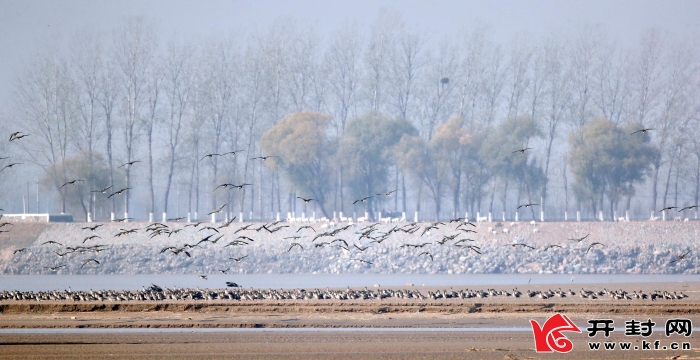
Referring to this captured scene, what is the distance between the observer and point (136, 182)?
325 feet

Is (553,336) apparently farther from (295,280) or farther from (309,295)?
(295,280)

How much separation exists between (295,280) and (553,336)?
3159 centimetres

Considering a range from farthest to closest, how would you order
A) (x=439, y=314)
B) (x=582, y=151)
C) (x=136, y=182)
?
(x=136, y=182) < (x=582, y=151) < (x=439, y=314)

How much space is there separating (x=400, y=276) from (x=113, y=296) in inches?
1050

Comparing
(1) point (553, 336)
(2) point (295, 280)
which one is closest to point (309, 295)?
(1) point (553, 336)

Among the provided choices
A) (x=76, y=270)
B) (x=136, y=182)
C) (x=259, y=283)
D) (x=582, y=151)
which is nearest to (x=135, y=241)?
(x=76, y=270)

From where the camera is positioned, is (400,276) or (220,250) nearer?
(400,276)

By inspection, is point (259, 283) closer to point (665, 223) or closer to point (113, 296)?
point (113, 296)

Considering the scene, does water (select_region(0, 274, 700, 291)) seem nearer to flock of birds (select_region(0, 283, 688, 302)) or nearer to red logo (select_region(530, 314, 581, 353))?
flock of birds (select_region(0, 283, 688, 302))

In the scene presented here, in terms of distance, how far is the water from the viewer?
53.0 m

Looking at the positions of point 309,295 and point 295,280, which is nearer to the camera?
point 309,295

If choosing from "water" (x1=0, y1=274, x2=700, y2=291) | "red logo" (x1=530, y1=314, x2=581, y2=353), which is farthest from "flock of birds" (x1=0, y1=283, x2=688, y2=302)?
"red logo" (x1=530, y1=314, x2=581, y2=353)

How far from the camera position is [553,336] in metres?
28.6

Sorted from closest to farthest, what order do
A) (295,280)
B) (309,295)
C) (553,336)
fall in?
(553,336), (309,295), (295,280)
